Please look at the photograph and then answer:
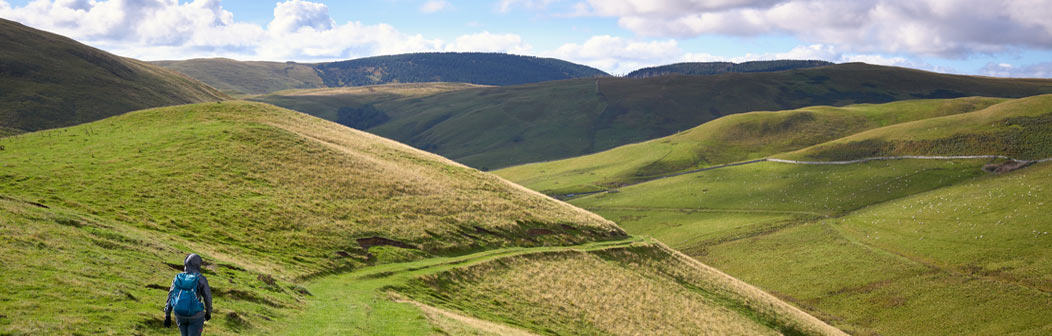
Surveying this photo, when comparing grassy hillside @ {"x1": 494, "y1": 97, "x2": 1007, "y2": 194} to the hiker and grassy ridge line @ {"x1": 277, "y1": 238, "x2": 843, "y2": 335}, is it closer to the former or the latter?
grassy ridge line @ {"x1": 277, "y1": 238, "x2": 843, "y2": 335}

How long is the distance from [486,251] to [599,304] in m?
10.7

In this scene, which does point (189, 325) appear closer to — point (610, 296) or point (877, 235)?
point (610, 296)

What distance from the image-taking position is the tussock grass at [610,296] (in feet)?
136

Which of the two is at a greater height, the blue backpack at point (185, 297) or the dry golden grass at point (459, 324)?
the blue backpack at point (185, 297)

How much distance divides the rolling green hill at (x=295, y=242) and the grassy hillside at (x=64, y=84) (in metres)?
66.3

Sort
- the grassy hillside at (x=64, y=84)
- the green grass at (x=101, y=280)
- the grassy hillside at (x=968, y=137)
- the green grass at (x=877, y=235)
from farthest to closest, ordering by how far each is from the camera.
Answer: the grassy hillside at (x=968, y=137), the grassy hillside at (x=64, y=84), the green grass at (x=877, y=235), the green grass at (x=101, y=280)

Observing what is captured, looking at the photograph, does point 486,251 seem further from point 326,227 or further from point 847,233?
point 847,233

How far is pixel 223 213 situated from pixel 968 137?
162 m

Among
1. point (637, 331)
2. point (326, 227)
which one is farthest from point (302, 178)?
point (637, 331)

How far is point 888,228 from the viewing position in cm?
10862

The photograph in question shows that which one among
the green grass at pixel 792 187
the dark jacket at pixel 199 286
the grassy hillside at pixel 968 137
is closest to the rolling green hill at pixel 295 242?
the dark jacket at pixel 199 286

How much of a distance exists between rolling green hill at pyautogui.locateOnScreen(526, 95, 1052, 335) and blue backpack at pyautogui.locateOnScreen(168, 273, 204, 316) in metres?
79.8

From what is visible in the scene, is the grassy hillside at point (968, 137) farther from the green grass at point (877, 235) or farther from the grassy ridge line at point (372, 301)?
the grassy ridge line at point (372, 301)

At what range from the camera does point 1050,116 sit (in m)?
148
